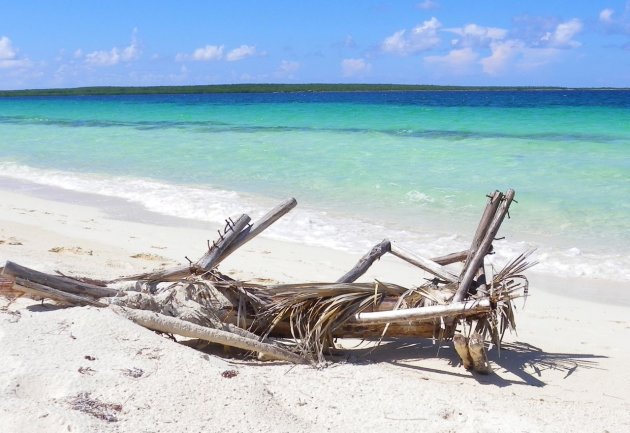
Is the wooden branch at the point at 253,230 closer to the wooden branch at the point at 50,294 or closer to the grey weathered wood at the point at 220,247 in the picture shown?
the grey weathered wood at the point at 220,247

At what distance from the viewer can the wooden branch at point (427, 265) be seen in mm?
4145

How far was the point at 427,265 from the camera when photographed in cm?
429

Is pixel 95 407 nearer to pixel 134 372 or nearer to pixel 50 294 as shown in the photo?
pixel 134 372

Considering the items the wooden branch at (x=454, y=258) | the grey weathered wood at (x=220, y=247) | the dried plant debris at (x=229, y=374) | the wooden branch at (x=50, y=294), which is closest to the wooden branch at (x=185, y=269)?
the grey weathered wood at (x=220, y=247)

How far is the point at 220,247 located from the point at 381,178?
8.25 meters

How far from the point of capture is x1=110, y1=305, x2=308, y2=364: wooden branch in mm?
3668

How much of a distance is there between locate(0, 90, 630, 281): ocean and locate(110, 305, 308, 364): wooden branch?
3.62 metres

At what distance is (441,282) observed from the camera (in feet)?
13.9

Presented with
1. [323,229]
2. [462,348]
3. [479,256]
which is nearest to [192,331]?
[462,348]

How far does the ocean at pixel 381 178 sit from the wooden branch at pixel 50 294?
3.90 m

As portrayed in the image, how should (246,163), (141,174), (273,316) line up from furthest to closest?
1. (246,163)
2. (141,174)
3. (273,316)

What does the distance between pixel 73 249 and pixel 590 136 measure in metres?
17.4

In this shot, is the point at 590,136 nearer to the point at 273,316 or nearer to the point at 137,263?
the point at 137,263

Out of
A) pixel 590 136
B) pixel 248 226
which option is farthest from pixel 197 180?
pixel 590 136
